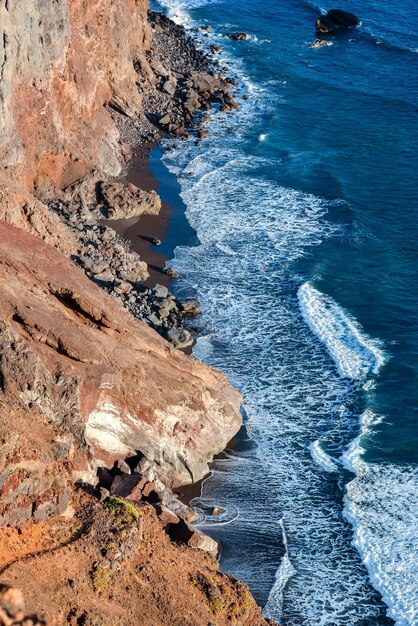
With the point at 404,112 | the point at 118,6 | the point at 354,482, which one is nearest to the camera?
the point at 354,482

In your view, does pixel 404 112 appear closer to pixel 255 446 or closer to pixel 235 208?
pixel 235 208

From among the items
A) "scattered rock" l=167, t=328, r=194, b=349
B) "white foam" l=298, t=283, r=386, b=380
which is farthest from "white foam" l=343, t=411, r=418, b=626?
"scattered rock" l=167, t=328, r=194, b=349

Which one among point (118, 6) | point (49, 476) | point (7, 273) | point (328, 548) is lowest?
point (328, 548)

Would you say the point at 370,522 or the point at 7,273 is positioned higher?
the point at 7,273

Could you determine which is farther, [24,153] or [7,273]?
[24,153]

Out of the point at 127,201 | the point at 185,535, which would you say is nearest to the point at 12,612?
the point at 185,535

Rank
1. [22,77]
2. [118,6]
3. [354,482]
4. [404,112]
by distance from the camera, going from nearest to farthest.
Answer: [354,482] < [22,77] < [118,6] < [404,112]

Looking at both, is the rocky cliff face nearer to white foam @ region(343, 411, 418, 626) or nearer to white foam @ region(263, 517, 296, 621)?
white foam @ region(343, 411, 418, 626)

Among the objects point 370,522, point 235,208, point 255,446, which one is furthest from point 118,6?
point 370,522
